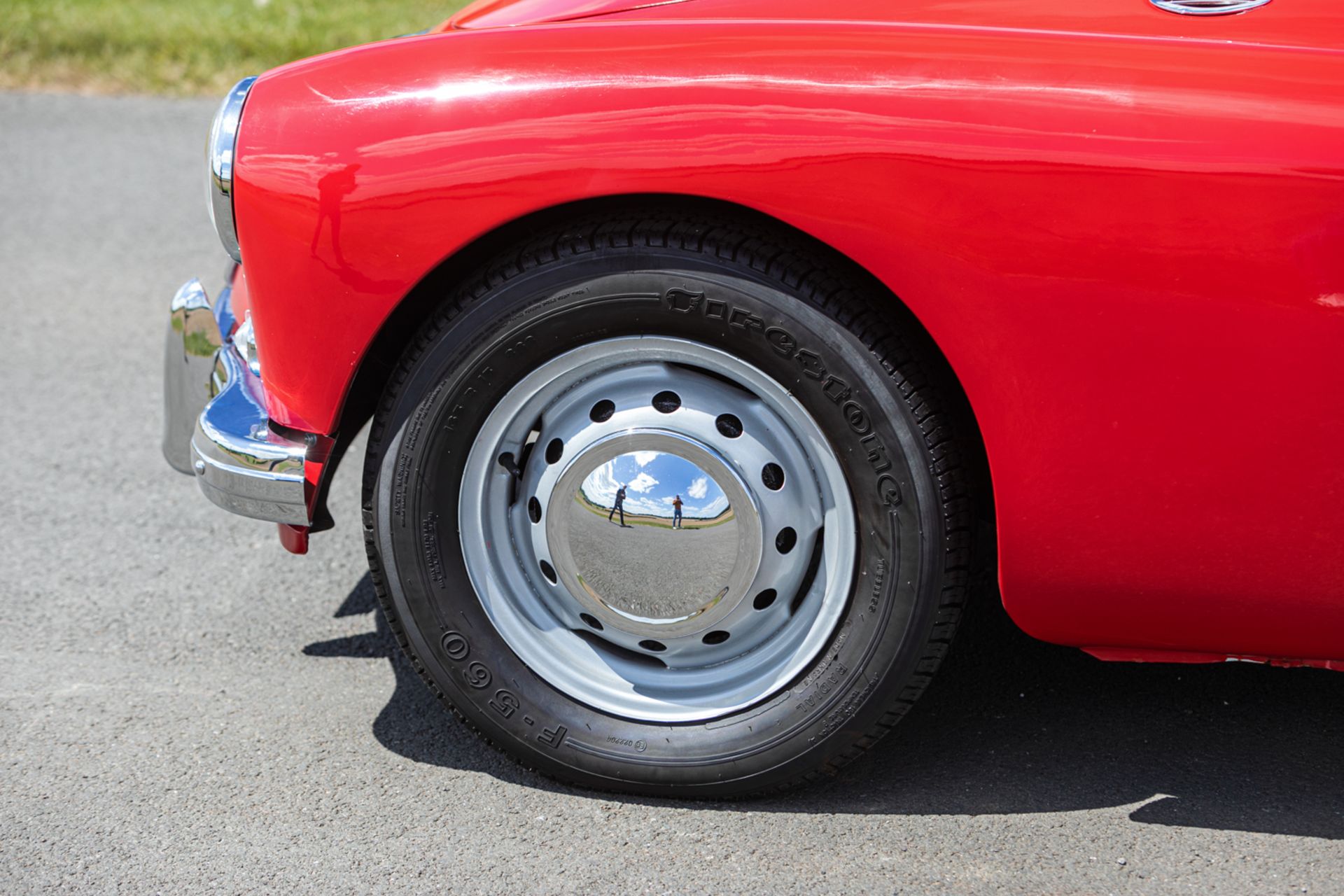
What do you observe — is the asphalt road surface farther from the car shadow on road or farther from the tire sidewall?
the tire sidewall

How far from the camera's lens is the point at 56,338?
4344 millimetres

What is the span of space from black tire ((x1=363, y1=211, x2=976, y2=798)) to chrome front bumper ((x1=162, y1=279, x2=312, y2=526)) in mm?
159

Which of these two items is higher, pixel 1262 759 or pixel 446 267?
pixel 446 267

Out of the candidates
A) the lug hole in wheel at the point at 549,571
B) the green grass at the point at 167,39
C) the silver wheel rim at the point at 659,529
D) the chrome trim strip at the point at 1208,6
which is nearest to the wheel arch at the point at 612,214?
the silver wheel rim at the point at 659,529

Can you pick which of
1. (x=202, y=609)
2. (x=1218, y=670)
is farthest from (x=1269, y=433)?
(x=202, y=609)

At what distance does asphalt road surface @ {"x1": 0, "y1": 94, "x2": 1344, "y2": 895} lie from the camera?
2.10 meters

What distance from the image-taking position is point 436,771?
237cm

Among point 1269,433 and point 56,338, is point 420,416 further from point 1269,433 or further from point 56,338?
point 56,338

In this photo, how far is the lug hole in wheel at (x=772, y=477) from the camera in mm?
2162

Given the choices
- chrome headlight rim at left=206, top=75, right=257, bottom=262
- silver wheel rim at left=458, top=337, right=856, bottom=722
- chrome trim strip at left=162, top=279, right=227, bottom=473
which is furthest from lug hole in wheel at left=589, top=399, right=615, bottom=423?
chrome trim strip at left=162, top=279, right=227, bottom=473

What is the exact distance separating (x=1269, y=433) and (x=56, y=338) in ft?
12.4

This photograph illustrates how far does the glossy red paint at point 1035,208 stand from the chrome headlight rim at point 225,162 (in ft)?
0.12

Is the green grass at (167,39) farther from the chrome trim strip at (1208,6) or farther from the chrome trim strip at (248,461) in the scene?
the chrome trim strip at (1208,6)

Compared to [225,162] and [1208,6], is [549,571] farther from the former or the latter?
[1208,6]
